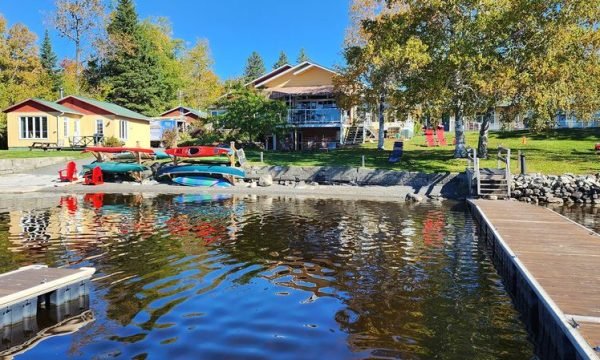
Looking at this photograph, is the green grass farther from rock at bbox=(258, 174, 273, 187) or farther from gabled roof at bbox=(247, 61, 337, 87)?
gabled roof at bbox=(247, 61, 337, 87)

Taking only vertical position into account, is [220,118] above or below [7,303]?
above

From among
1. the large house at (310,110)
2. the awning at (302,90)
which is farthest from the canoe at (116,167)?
the awning at (302,90)

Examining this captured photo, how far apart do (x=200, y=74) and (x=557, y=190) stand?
63.3 m

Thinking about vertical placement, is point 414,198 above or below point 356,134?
below

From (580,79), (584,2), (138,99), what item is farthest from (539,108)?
(138,99)

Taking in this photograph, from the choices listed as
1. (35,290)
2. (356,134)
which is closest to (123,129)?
(356,134)

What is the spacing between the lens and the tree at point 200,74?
72975 mm

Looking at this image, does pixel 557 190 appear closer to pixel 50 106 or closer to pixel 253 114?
pixel 253 114

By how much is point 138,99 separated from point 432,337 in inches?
2174

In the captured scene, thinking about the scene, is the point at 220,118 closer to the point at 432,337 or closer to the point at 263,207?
the point at 263,207

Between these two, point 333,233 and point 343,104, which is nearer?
point 333,233

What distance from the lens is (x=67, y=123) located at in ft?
125

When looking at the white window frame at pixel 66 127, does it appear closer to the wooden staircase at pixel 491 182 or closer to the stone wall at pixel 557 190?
the wooden staircase at pixel 491 182

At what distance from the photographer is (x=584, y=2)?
23.2 meters
